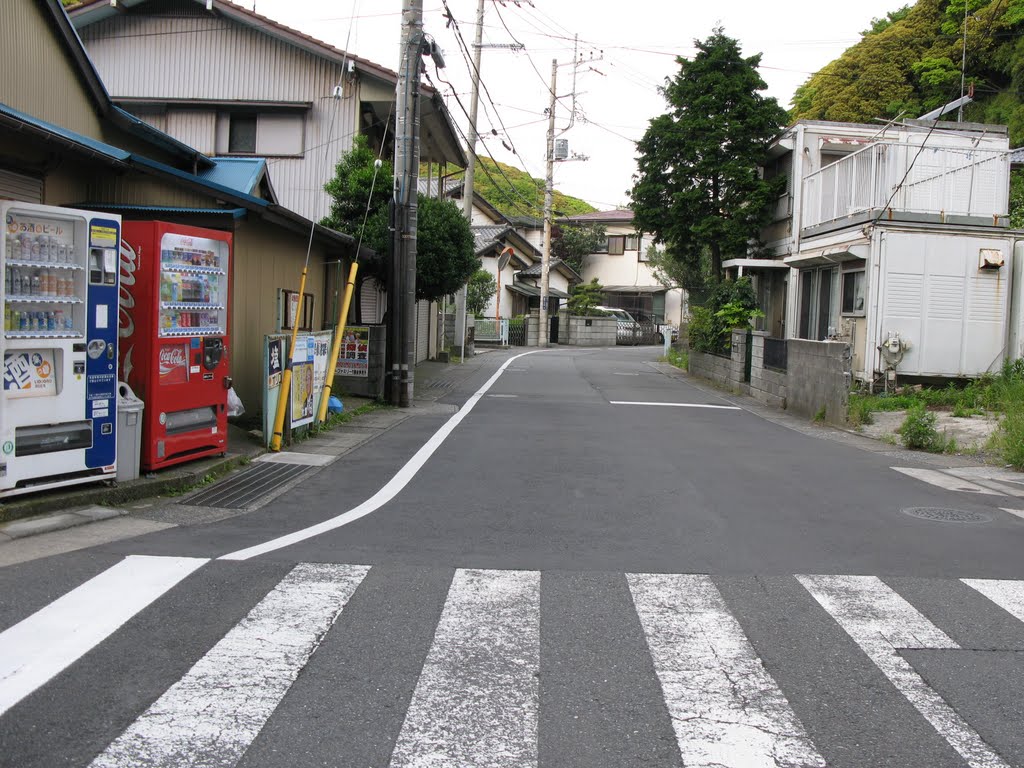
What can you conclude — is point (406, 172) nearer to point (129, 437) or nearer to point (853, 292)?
point (129, 437)

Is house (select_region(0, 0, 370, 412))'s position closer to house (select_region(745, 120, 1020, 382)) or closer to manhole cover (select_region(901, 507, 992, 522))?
manhole cover (select_region(901, 507, 992, 522))

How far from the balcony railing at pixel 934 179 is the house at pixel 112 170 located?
11.9 metres

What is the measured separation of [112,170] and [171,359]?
3.32 metres

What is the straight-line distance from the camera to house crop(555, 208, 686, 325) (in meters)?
60.2

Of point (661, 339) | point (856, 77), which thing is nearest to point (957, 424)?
point (856, 77)

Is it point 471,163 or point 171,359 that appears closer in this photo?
point 171,359

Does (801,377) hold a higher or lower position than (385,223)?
lower

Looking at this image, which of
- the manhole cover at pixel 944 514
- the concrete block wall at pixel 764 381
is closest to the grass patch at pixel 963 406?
the concrete block wall at pixel 764 381

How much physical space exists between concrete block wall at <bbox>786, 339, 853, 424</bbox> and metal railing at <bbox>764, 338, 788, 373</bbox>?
Result: 0.33 meters

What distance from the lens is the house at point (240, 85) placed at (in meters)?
21.6

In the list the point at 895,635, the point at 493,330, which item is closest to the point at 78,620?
the point at 895,635

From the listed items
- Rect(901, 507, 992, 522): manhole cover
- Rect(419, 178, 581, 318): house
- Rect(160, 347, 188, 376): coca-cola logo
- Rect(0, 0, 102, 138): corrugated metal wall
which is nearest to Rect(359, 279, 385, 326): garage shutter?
Rect(0, 0, 102, 138): corrugated metal wall

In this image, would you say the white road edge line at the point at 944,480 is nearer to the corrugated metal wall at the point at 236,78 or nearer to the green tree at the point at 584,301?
the corrugated metal wall at the point at 236,78

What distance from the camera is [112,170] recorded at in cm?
1082
